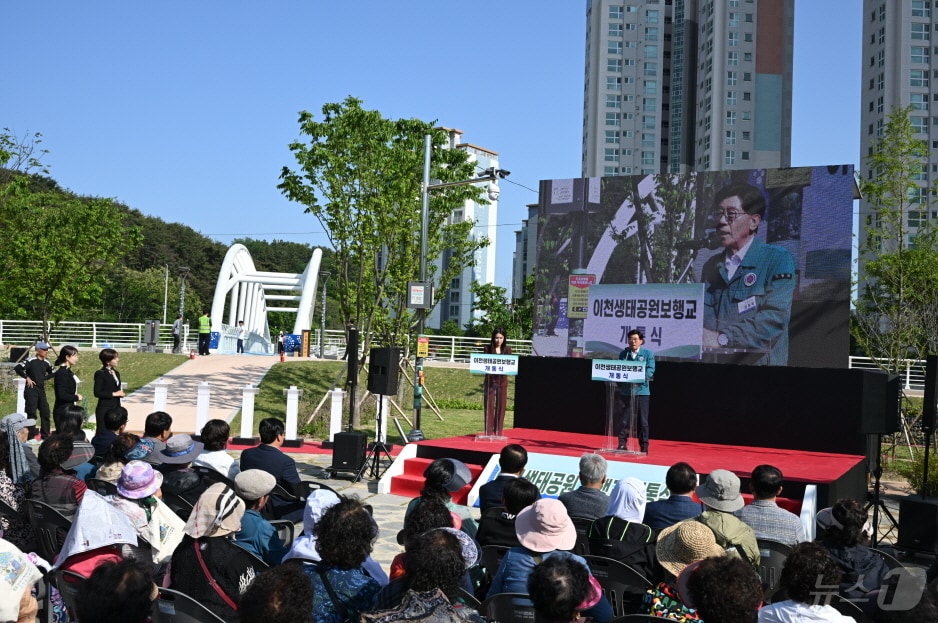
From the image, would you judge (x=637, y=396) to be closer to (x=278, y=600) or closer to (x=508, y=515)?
(x=508, y=515)

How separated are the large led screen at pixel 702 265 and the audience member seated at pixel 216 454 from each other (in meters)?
7.57

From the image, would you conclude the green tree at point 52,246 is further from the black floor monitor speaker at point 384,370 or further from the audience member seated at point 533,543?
the audience member seated at point 533,543

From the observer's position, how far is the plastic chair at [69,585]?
11.0 feet

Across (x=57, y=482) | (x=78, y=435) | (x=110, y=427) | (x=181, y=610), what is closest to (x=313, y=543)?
(x=181, y=610)

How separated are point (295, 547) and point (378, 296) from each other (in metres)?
15.0

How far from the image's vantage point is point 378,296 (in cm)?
1839

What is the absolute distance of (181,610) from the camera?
306 centimetres

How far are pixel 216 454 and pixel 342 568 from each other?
2.96 metres

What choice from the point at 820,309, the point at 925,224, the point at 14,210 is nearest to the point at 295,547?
the point at 820,309

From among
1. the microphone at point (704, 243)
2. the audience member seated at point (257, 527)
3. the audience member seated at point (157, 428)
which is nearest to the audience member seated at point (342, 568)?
the audience member seated at point (257, 527)

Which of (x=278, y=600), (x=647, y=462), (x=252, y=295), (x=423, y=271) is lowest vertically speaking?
(x=647, y=462)

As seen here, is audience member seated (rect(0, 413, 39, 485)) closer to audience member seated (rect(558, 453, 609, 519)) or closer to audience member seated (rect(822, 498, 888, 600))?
audience member seated (rect(558, 453, 609, 519))

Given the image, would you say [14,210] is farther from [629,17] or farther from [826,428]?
[629,17]

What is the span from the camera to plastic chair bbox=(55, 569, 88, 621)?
132 inches
